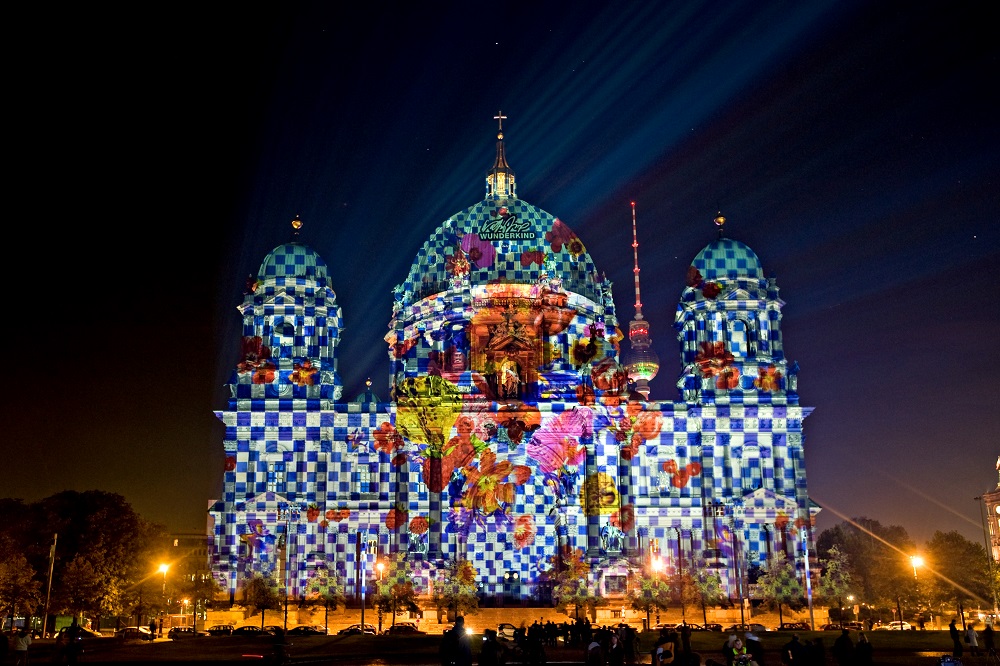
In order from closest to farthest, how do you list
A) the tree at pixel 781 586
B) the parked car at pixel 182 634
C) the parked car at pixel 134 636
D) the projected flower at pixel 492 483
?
1. the parked car at pixel 134 636
2. the parked car at pixel 182 634
3. the tree at pixel 781 586
4. the projected flower at pixel 492 483

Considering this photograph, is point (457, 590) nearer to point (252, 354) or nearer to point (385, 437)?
point (385, 437)

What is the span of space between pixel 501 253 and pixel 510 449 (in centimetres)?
1850

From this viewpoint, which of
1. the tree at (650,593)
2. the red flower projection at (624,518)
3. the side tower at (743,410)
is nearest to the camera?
the tree at (650,593)

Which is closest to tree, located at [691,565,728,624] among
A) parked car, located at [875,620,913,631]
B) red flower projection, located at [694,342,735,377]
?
parked car, located at [875,620,913,631]

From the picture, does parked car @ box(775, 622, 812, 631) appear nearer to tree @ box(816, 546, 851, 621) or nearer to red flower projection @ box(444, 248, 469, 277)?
tree @ box(816, 546, 851, 621)

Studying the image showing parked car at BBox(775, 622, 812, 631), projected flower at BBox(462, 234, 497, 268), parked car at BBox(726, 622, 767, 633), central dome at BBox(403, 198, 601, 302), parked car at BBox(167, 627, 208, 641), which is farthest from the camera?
projected flower at BBox(462, 234, 497, 268)

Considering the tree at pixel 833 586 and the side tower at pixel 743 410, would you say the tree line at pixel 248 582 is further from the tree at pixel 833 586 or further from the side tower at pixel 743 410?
the side tower at pixel 743 410

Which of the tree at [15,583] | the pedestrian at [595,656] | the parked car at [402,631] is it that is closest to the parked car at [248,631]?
the parked car at [402,631]

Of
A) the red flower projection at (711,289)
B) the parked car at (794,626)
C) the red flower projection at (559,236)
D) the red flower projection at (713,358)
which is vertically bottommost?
the parked car at (794,626)

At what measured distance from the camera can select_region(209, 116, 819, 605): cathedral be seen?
83938 mm

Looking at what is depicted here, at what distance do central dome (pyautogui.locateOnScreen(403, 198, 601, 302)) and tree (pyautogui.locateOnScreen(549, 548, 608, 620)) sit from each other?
88.4 ft

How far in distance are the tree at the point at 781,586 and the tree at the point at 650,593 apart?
6948 millimetres

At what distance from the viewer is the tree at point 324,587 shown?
78375mm

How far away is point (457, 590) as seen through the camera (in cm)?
7638
